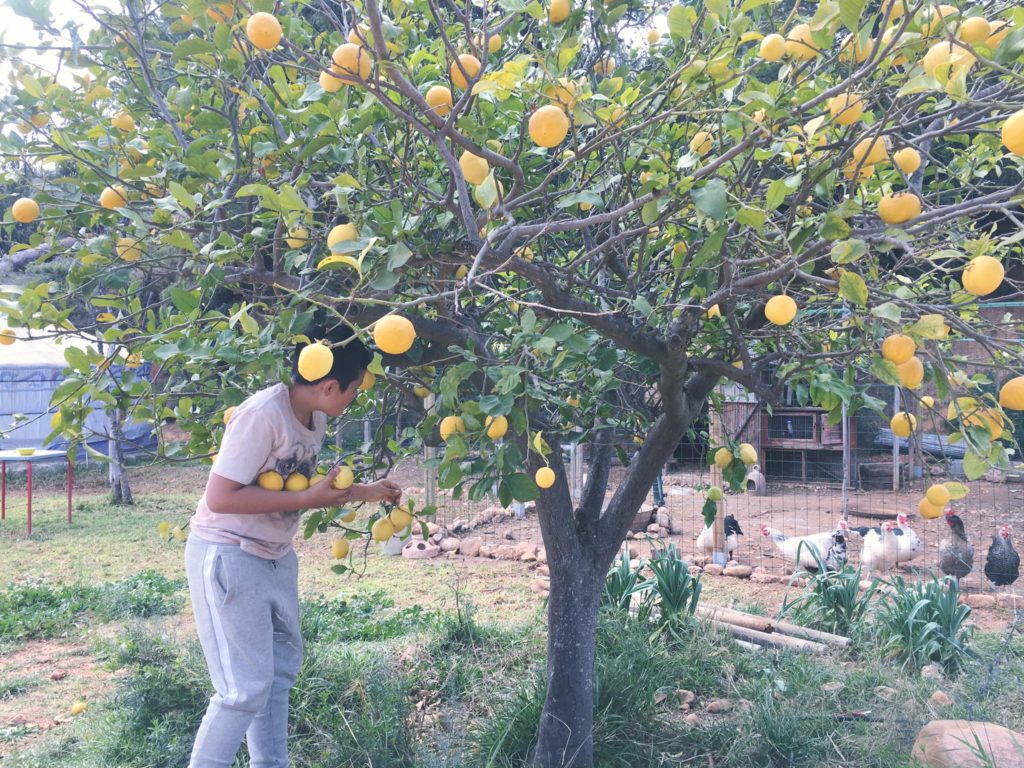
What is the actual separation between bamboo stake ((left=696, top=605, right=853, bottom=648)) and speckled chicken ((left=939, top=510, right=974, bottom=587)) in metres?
1.91

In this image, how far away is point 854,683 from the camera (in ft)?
11.3

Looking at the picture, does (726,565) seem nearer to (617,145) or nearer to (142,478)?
(617,145)

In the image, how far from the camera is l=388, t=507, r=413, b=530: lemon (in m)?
2.32

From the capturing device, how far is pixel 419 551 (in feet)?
22.2

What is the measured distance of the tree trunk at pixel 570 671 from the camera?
271 centimetres

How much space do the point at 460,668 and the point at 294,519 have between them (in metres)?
1.59

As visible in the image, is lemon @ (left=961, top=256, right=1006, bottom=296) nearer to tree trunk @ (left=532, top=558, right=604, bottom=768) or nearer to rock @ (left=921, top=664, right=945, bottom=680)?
tree trunk @ (left=532, top=558, right=604, bottom=768)

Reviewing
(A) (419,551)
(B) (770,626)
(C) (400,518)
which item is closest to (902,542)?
(B) (770,626)

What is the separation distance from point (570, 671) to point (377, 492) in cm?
98

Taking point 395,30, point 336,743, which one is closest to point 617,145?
point 395,30

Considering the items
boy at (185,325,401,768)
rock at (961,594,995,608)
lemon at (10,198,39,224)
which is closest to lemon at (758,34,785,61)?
boy at (185,325,401,768)

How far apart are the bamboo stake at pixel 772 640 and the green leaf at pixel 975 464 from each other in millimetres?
2603

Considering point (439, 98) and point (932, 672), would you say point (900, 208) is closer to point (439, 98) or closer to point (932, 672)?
point (439, 98)

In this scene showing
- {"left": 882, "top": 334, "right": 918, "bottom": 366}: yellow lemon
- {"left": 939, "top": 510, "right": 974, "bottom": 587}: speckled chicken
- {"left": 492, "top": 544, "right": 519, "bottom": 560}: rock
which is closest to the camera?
{"left": 882, "top": 334, "right": 918, "bottom": 366}: yellow lemon
